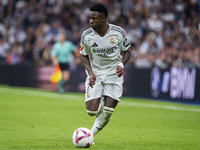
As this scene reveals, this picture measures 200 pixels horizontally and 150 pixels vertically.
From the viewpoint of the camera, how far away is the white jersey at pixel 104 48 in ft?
27.1

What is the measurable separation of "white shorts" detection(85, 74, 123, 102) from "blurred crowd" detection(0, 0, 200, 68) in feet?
31.6

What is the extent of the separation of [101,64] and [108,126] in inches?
115

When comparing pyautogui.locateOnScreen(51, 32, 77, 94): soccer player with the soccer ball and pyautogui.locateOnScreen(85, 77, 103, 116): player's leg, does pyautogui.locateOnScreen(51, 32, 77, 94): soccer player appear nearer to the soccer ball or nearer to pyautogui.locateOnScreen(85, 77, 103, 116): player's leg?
pyautogui.locateOnScreen(85, 77, 103, 116): player's leg

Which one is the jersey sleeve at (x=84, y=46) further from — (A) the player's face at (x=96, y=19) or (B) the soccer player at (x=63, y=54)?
(B) the soccer player at (x=63, y=54)

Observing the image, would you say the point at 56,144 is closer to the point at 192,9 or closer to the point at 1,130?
the point at 1,130

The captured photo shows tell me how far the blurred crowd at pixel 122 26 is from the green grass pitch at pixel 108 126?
3149 mm

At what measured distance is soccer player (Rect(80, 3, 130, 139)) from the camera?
8.06 metres

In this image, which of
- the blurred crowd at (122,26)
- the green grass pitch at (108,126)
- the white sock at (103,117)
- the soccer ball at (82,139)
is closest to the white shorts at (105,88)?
the white sock at (103,117)

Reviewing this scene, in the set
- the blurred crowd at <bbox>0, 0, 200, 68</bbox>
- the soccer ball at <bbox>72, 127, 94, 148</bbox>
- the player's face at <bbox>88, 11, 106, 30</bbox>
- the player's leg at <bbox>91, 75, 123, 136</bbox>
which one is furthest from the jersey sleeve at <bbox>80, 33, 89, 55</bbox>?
the blurred crowd at <bbox>0, 0, 200, 68</bbox>

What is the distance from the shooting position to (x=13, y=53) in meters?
A: 27.8

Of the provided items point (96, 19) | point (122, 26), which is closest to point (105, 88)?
point (96, 19)

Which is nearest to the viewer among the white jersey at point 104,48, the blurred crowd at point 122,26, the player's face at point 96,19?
the player's face at point 96,19

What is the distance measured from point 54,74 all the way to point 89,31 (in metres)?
14.1

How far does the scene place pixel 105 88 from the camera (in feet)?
27.0
